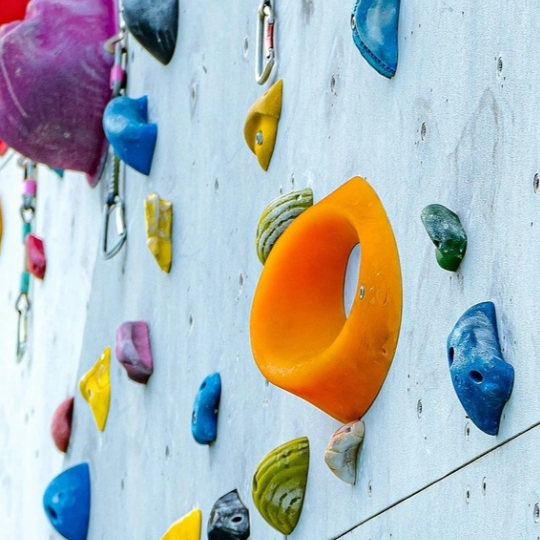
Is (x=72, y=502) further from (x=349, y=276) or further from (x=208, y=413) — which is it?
(x=349, y=276)

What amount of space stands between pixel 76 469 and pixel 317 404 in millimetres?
1368

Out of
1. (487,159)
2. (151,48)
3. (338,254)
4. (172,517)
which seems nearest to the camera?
(487,159)

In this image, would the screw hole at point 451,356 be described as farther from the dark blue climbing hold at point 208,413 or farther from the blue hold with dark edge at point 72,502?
the blue hold with dark edge at point 72,502

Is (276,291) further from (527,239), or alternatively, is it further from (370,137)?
(527,239)

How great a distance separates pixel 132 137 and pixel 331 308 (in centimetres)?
100

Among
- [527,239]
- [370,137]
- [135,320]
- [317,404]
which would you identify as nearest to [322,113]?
[370,137]

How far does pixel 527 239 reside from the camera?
6.08 ft

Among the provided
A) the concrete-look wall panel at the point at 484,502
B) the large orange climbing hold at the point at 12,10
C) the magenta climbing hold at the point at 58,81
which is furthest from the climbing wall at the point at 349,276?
the large orange climbing hold at the point at 12,10

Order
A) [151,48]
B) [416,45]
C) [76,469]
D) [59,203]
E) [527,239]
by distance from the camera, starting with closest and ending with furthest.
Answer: [527,239]
[416,45]
[151,48]
[76,469]
[59,203]

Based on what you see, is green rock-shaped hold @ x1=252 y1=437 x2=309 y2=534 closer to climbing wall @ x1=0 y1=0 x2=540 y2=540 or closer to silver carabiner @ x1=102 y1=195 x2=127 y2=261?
climbing wall @ x1=0 y1=0 x2=540 y2=540

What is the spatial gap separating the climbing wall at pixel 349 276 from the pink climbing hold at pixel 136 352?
0.08 ft

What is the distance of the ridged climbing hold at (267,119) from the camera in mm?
2703

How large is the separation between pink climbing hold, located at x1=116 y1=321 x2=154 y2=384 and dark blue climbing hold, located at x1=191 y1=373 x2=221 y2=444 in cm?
38

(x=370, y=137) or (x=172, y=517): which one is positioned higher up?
(x=370, y=137)
